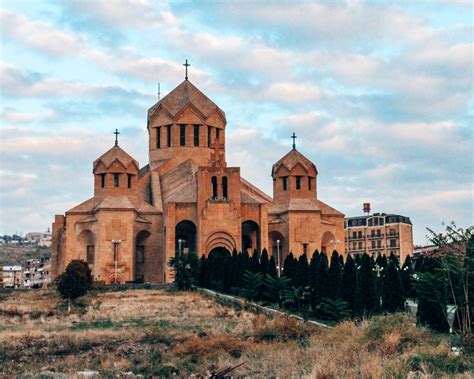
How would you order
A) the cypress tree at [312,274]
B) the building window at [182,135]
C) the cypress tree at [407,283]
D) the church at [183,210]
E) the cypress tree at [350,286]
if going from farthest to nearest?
the building window at [182,135] < the church at [183,210] < the cypress tree at [407,283] < the cypress tree at [312,274] < the cypress tree at [350,286]

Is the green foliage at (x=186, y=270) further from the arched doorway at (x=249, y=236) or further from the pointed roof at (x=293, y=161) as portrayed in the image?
the pointed roof at (x=293, y=161)

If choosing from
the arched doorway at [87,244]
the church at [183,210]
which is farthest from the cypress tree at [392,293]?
the arched doorway at [87,244]

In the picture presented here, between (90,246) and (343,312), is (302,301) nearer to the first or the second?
(343,312)

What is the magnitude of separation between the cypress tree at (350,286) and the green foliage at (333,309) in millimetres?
295

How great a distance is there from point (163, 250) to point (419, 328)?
Result: 30391mm

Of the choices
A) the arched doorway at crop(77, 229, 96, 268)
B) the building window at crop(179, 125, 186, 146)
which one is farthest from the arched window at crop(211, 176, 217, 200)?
the arched doorway at crop(77, 229, 96, 268)

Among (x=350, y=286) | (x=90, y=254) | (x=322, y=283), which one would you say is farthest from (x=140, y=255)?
(x=350, y=286)

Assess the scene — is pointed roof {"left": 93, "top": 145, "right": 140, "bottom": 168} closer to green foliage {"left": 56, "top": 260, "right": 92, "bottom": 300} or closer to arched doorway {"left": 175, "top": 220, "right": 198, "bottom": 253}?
arched doorway {"left": 175, "top": 220, "right": 198, "bottom": 253}

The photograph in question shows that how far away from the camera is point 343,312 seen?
3297 cm

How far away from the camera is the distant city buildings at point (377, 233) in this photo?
89.1 meters

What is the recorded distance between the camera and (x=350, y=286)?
3412 cm

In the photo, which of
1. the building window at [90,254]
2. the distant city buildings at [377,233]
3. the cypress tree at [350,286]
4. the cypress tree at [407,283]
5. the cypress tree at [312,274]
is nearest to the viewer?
the cypress tree at [350,286]

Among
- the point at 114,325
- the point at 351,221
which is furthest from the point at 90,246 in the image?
the point at 351,221

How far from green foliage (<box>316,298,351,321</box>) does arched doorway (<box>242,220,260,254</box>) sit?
21108 mm
